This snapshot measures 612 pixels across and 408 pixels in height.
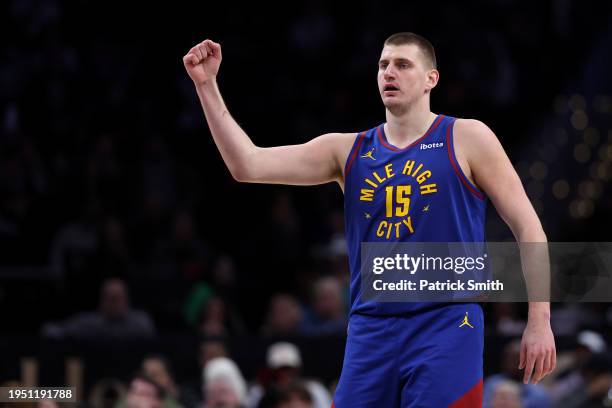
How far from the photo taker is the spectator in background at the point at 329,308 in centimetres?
1064

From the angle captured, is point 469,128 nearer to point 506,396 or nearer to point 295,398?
point 295,398

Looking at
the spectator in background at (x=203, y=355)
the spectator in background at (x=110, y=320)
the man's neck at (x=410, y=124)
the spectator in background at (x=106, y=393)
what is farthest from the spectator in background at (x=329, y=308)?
the man's neck at (x=410, y=124)

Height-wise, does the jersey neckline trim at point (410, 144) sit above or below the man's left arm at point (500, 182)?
above

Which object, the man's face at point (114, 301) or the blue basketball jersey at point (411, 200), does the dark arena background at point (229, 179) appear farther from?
the blue basketball jersey at point (411, 200)

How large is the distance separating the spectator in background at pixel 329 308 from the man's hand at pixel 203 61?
18.7 feet

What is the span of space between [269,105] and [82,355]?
17.1 ft

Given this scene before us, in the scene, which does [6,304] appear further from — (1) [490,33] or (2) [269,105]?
(1) [490,33]

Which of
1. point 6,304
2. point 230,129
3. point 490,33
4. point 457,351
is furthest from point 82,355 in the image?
point 490,33

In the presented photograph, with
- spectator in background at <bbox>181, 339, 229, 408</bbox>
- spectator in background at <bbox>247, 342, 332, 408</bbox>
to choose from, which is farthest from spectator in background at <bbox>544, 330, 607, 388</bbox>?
spectator in background at <bbox>181, 339, 229, 408</bbox>

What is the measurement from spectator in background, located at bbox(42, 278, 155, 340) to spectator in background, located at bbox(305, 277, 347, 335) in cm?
157

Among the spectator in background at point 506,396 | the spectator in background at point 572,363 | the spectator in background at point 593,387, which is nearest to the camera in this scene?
the spectator in background at point 506,396

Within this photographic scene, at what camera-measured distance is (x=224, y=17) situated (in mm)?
14086

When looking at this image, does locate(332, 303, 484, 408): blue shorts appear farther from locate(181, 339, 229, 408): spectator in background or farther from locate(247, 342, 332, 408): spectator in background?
locate(181, 339, 229, 408): spectator in background

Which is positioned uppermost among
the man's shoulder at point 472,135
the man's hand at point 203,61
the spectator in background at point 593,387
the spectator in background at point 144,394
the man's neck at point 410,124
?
the man's hand at point 203,61
